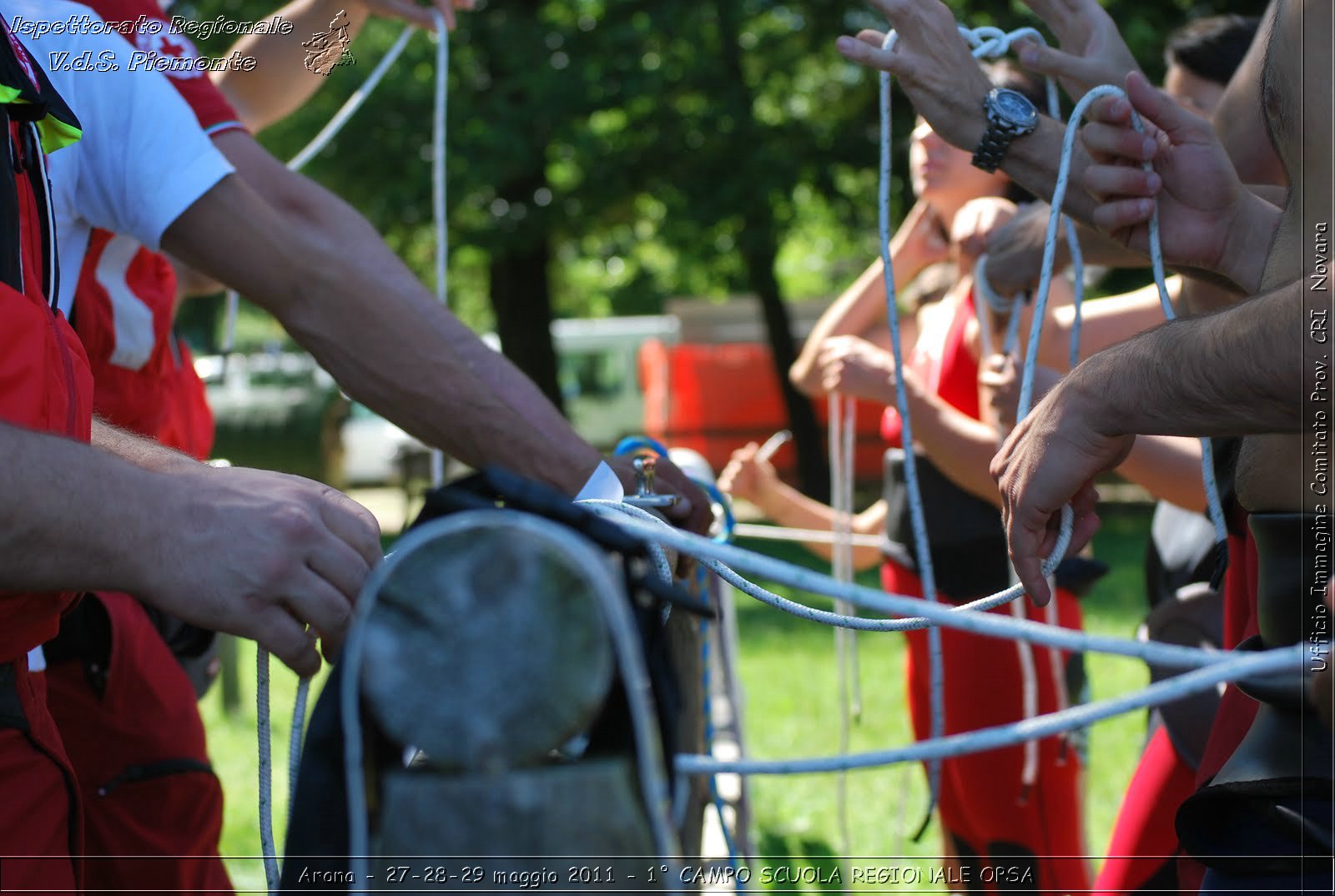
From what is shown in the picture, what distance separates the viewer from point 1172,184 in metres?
1.69

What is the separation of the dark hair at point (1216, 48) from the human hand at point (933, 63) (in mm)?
1277

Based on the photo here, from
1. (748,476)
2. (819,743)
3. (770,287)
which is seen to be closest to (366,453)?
(770,287)

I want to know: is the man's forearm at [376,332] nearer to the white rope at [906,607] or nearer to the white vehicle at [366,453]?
the white rope at [906,607]

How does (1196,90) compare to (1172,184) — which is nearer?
(1172,184)

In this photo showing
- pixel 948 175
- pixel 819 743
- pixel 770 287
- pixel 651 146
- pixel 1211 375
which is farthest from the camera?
pixel 770 287

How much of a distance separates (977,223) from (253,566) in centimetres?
203

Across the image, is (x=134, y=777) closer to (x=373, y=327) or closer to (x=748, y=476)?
(x=373, y=327)

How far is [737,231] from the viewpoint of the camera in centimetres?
1177

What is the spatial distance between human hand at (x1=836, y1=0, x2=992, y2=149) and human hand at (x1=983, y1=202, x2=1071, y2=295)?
0.36m

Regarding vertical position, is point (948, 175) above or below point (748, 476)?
above

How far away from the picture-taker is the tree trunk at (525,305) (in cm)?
1148

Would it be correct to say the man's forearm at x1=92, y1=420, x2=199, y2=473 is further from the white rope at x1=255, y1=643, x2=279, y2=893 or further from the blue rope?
the blue rope

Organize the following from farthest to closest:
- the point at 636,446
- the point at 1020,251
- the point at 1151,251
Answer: the point at 1020,251 < the point at 636,446 < the point at 1151,251

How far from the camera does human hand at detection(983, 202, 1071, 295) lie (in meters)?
2.16
